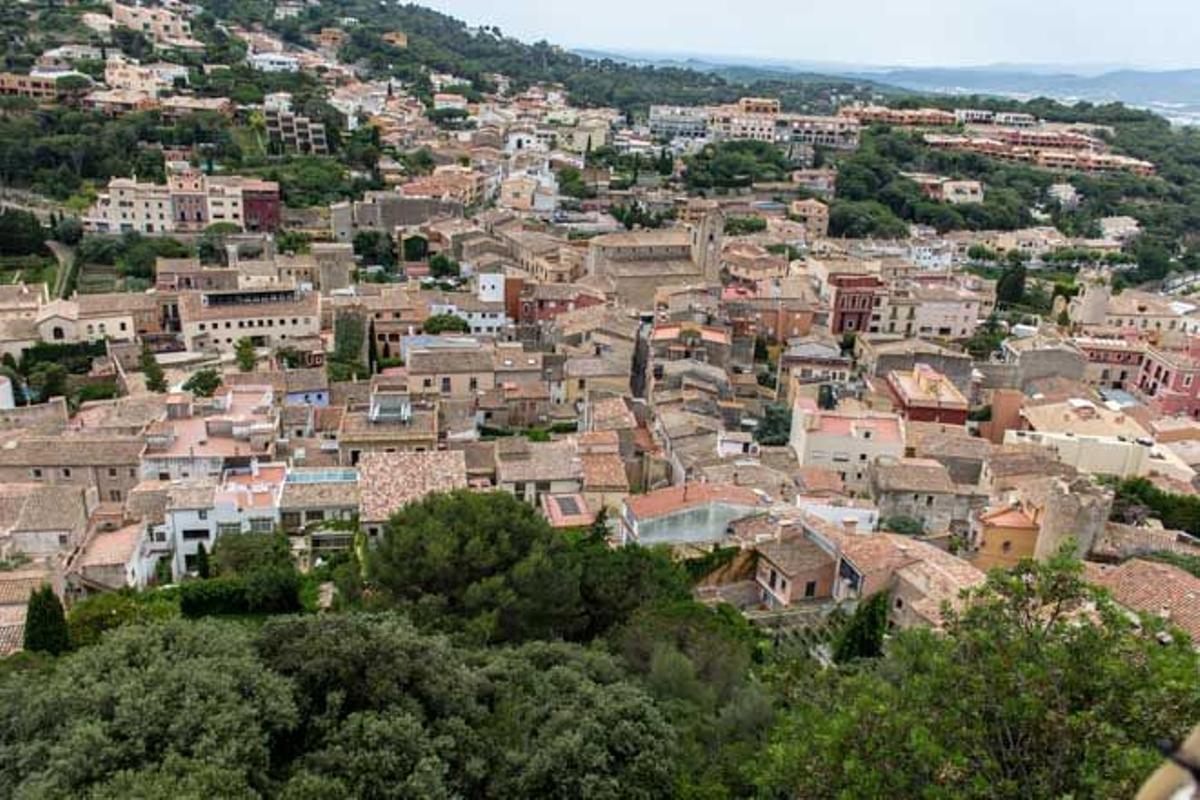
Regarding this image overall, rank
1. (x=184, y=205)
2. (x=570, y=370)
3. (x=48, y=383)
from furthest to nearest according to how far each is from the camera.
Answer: (x=184, y=205) → (x=570, y=370) → (x=48, y=383)

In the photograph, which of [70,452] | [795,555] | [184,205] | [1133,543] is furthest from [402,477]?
[184,205]

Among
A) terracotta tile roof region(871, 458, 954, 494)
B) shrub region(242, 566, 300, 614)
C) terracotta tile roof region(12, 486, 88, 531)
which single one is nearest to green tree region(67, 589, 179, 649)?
shrub region(242, 566, 300, 614)

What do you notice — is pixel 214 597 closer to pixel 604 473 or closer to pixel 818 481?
pixel 604 473

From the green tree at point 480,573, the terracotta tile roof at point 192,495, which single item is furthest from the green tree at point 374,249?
the green tree at point 480,573

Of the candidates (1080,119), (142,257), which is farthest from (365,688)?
(1080,119)

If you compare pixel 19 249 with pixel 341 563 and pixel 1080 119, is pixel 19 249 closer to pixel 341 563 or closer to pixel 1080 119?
pixel 341 563

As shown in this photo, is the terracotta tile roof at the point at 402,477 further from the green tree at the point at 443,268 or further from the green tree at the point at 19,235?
the green tree at the point at 19,235
